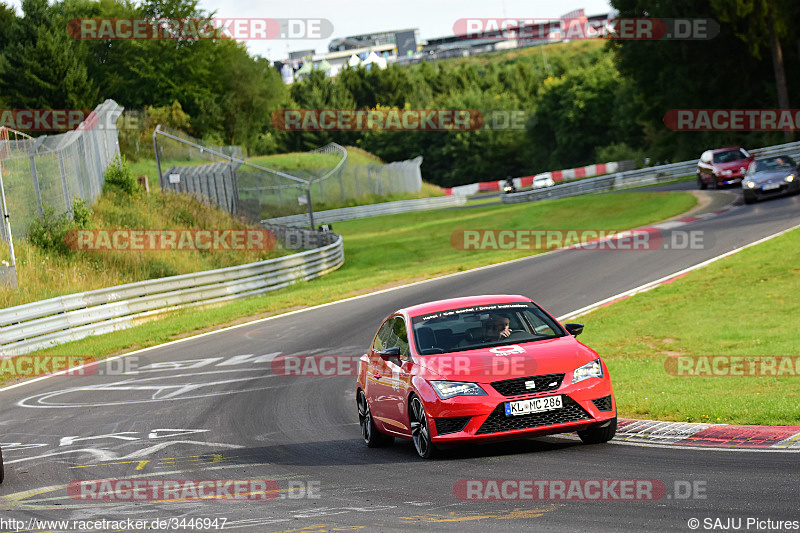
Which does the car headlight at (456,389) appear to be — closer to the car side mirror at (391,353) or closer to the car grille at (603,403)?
the car side mirror at (391,353)

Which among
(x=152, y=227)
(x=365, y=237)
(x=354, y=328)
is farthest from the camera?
(x=365, y=237)

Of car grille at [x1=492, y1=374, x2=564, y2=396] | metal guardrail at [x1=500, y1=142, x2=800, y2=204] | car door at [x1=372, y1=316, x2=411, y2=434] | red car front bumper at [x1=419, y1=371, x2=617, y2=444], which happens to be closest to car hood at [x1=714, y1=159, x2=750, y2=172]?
metal guardrail at [x1=500, y1=142, x2=800, y2=204]

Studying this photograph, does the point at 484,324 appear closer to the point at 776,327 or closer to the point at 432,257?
the point at 776,327

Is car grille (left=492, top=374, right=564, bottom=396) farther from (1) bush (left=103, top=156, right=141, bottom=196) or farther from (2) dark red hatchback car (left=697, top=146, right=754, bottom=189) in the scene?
(2) dark red hatchback car (left=697, top=146, right=754, bottom=189)

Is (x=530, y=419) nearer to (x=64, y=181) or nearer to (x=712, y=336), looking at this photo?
(x=712, y=336)

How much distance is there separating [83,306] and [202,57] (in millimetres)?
62102

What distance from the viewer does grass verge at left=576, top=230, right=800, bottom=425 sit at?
1066cm

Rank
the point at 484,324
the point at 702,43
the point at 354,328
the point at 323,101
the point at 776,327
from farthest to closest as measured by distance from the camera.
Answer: the point at 323,101
the point at 702,43
the point at 354,328
the point at 776,327
the point at 484,324

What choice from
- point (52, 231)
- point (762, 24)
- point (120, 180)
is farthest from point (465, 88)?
point (52, 231)

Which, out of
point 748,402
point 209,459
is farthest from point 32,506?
point 748,402

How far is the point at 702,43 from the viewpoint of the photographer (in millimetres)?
56938

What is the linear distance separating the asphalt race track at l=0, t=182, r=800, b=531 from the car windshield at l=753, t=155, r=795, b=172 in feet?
52.2

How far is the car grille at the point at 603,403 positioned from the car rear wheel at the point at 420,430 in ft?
4.90

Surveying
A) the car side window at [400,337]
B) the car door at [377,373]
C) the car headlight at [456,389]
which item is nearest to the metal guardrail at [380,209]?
the car door at [377,373]
